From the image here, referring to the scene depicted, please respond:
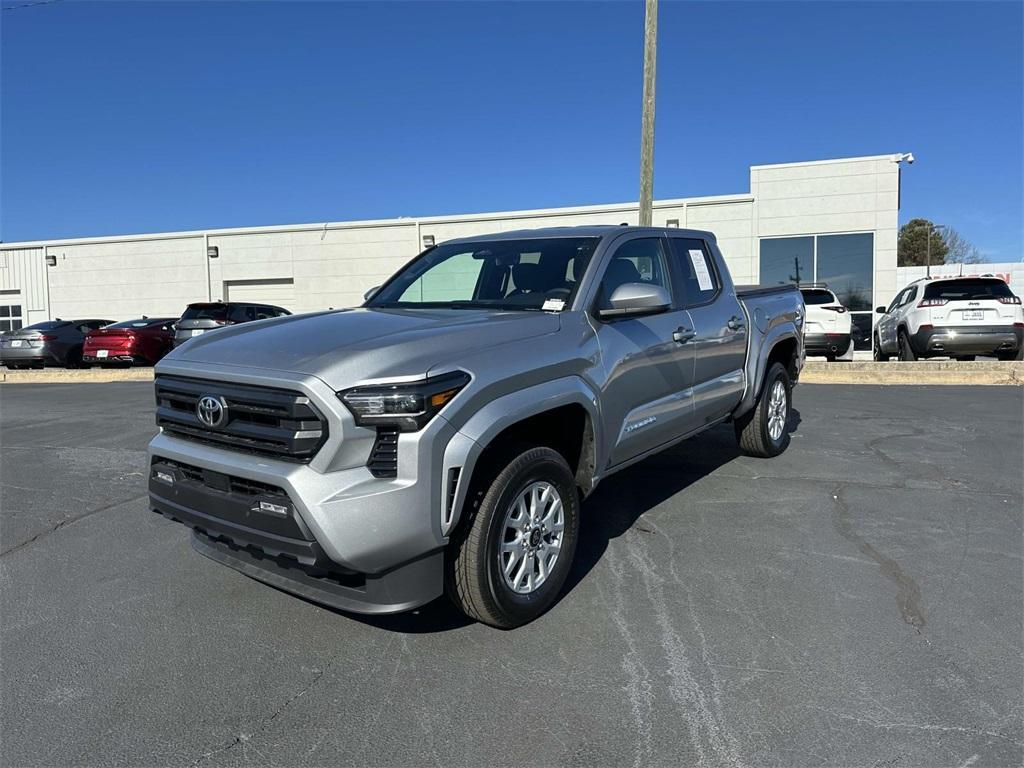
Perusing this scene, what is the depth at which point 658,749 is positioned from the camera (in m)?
2.49

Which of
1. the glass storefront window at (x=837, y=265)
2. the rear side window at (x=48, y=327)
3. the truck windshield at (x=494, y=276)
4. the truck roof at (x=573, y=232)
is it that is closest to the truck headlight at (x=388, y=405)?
the truck windshield at (x=494, y=276)

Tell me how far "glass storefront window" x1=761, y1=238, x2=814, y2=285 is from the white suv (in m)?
8.16

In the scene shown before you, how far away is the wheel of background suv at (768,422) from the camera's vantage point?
20.8 ft

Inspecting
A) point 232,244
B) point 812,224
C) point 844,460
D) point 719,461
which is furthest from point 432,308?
point 232,244

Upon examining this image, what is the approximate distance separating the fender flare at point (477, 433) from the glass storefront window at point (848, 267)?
19287 millimetres

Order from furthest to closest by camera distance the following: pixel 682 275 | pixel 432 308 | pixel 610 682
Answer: pixel 682 275, pixel 432 308, pixel 610 682

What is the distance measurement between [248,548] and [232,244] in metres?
24.9

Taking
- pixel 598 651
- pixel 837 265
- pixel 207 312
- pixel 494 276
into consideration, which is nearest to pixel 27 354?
pixel 207 312

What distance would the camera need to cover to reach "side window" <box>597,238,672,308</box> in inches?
167

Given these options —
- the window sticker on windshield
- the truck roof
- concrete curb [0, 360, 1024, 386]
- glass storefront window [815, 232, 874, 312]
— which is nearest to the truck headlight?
the truck roof

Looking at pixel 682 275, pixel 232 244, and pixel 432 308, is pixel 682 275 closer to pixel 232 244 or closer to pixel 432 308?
pixel 432 308

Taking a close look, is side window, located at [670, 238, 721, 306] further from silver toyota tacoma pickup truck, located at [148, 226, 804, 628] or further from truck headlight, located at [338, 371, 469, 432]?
truck headlight, located at [338, 371, 469, 432]

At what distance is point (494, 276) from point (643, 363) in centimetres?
107

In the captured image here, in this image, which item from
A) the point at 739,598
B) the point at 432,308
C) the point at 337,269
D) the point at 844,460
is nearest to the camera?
the point at 739,598
